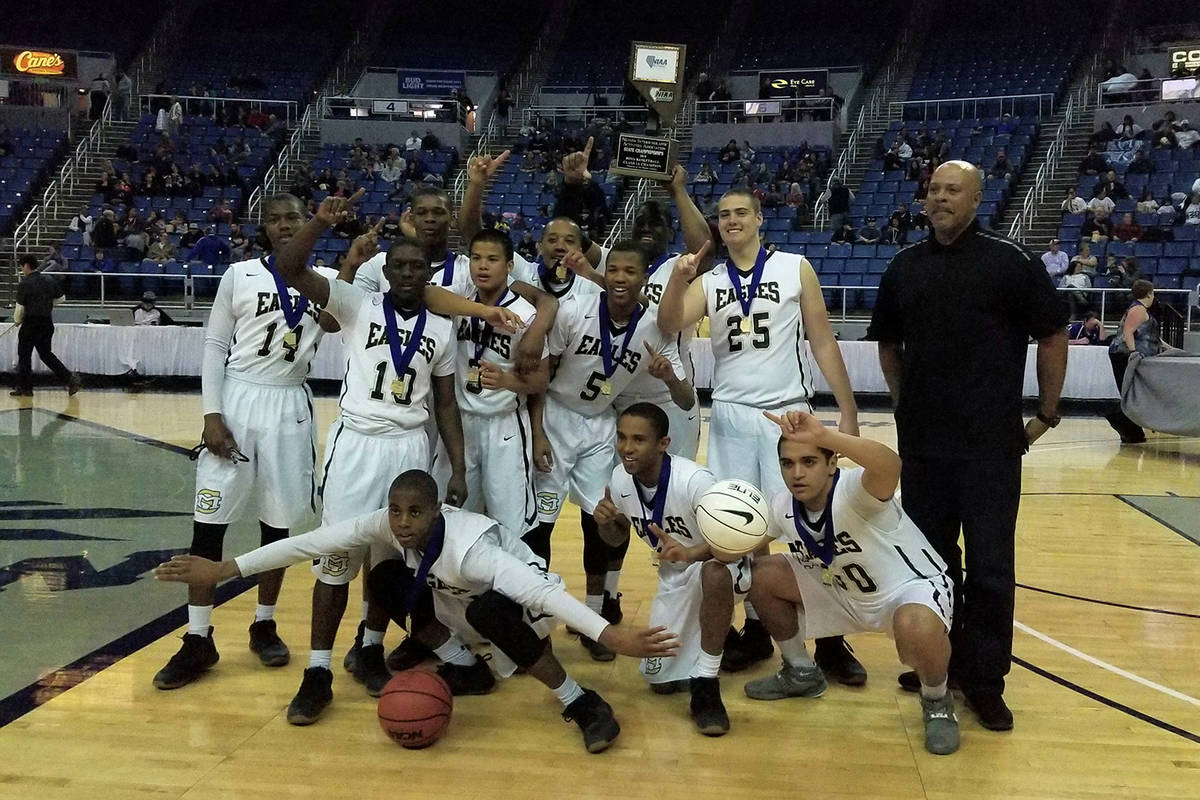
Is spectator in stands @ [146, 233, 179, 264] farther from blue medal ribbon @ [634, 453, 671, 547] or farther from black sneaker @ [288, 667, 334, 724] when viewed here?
blue medal ribbon @ [634, 453, 671, 547]

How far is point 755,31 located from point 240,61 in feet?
44.1

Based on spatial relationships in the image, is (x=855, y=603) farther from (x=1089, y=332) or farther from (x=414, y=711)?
(x=1089, y=332)

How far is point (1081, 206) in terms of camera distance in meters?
19.2

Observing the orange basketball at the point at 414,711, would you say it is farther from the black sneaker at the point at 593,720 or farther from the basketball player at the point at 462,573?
the black sneaker at the point at 593,720

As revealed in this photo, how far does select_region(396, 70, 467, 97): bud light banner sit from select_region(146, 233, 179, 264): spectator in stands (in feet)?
33.3

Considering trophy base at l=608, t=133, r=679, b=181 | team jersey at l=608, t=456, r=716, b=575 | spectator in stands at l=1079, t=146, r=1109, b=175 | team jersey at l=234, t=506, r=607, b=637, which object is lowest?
team jersey at l=234, t=506, r=607, b=637

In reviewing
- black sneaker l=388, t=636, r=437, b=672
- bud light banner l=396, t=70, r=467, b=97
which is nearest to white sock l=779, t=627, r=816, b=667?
black sneaker l=388, t=636, r=437, b=672

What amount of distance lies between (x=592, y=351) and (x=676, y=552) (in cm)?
118

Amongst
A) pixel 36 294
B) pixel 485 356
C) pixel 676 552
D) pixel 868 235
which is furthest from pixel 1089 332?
pixel 36 294

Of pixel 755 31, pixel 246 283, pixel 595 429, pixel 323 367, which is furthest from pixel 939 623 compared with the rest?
pixel 755 31

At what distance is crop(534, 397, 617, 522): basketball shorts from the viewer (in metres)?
4.99

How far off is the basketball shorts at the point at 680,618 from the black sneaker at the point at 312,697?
3.93ft

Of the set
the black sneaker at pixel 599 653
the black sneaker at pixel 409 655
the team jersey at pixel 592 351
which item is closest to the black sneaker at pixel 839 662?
the black sneaker at pixel 599 653

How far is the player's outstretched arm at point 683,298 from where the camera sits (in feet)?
14.5
